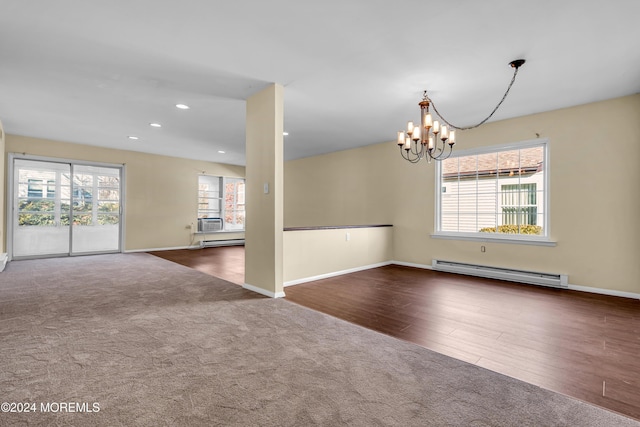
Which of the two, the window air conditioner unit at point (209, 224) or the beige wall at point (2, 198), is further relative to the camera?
the window air conditioner unit at point (209, 224)

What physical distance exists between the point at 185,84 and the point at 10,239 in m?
5.51

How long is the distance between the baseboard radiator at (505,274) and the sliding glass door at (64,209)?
7.39m

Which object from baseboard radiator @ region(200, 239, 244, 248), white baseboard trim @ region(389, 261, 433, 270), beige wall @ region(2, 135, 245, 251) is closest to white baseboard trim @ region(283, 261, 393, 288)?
white baseboard trim @ region(389, 261, 433, 270)

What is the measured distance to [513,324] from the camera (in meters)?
2.81

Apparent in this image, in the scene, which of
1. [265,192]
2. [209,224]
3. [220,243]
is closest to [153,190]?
[209,224]

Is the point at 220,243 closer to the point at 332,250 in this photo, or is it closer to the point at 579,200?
the point at 332,250

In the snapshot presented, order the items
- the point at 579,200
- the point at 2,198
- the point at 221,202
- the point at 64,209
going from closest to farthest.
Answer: the point at 579,200 → the point at 2,198 → the point at 64,209 → the point at 221,202

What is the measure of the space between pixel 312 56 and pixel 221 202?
7.05m

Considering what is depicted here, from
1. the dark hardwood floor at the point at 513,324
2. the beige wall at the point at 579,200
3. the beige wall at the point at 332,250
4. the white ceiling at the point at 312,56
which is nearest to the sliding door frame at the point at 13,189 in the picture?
the white ceiling at the point at 312,56

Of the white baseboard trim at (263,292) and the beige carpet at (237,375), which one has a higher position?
the white baseboard trim at (263,292)

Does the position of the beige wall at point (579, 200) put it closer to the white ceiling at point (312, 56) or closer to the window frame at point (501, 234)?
the window frame at point (501, 234)

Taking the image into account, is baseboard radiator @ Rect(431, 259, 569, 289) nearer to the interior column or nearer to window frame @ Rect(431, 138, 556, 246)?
window frame @ Rect(431, 138, 556, 246)

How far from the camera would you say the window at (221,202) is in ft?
29.2

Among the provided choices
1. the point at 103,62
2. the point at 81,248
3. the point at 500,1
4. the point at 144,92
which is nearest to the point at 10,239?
the point at 81,248
